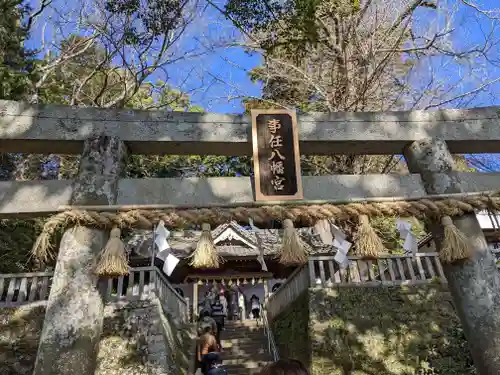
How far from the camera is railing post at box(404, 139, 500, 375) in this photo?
Result: 3.31m

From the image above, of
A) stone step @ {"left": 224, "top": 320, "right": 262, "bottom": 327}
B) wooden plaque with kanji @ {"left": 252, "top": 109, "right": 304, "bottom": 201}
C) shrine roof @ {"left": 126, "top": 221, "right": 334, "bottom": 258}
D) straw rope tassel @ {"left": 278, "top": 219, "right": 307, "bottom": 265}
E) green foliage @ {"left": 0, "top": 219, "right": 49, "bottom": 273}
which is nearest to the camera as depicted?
straw rope tassel @ {"left": 278, "top": 219, "right": 307, "bottom": 265}

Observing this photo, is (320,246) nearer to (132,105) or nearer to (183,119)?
(132,105)

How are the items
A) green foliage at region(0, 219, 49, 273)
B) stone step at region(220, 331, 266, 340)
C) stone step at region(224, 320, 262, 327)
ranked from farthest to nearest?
stone step at region(224, 320, 262, 327), green foliage at region(0, 219, 49, 273), stone step at region(220, 331, 266, 340)

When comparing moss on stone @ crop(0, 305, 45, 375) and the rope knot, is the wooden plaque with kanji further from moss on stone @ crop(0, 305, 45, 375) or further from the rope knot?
moss on stone @ crop(0, 305, 45, 375)

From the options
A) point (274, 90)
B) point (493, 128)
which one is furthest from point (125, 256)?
point (274, 90)

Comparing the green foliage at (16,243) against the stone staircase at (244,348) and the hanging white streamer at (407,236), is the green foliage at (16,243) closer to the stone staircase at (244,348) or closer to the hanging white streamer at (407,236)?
the stone staircase at (244,348)

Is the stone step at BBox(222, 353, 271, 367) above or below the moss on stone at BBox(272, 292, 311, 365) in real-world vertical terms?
below

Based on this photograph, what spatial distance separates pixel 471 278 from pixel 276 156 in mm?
2187

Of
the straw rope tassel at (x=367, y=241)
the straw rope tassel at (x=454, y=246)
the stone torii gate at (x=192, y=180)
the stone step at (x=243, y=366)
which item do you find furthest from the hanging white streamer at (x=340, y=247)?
the stone step at (x=243, y=366)

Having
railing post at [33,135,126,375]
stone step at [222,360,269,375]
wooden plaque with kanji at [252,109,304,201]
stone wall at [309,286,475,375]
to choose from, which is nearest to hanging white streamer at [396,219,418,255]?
wooden plaque with kanji at [252,109,304,201]

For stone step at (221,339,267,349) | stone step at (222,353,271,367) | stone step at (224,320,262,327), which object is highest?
stone step at (224,320,262,327)

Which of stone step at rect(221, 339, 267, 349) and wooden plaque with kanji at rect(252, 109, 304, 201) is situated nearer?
wooden plaque with kanji at rect(252, 109, 304, 201)

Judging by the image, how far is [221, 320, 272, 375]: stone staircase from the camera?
30.7ft

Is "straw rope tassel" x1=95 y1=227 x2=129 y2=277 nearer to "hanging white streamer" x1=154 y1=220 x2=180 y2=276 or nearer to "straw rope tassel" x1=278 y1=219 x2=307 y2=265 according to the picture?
"hanging white streamer" x1=154 y1=220 x2=180 y2=276
